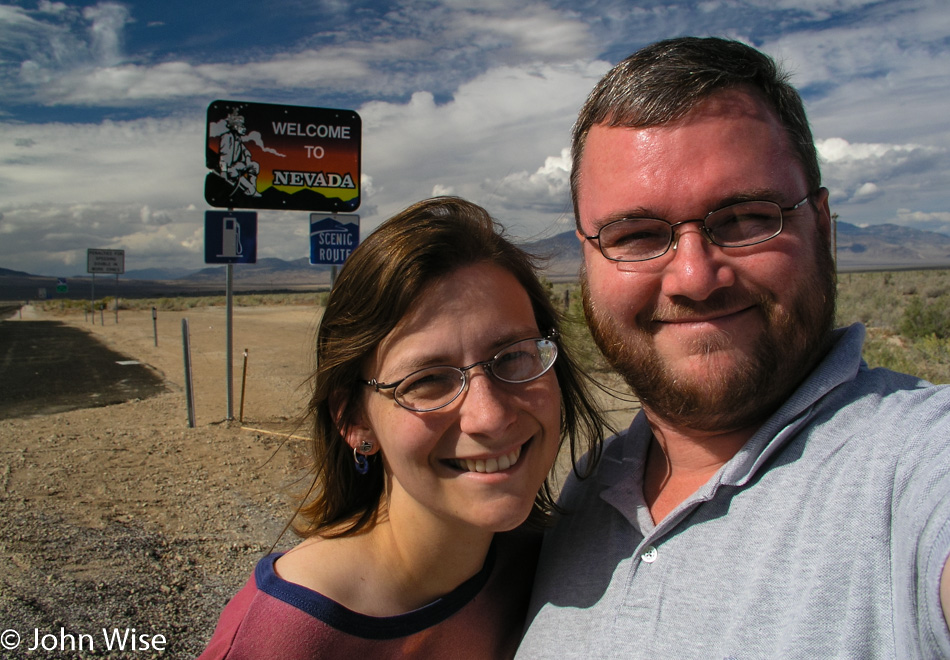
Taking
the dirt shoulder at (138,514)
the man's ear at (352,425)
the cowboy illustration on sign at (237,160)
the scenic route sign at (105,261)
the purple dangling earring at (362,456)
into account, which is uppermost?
the cowboy illustration on sign at (237,160)

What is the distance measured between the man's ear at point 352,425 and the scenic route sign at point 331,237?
534 centimetres

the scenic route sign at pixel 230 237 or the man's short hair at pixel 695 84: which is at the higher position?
the man's short hair at pixel 695 84

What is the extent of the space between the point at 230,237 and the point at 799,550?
304 inches

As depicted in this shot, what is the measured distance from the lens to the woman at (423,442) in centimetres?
152

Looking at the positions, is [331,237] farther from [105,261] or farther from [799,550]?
[105,261]

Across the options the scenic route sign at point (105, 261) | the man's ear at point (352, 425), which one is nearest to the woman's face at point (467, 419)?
the man's ear at point (352, 425)

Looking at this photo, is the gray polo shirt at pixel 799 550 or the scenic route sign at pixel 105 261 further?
the scenic route sign at pixel 105 261

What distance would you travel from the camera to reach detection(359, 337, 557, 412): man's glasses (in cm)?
156

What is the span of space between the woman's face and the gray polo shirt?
0.30 meters

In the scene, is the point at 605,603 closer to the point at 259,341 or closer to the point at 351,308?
the point at 351,308

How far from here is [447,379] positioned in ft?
5.17

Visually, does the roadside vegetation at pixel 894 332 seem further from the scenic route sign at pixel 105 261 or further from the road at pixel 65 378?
the scenic route sign at pixel 105 261

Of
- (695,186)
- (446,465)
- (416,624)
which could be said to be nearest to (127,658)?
(416,624)

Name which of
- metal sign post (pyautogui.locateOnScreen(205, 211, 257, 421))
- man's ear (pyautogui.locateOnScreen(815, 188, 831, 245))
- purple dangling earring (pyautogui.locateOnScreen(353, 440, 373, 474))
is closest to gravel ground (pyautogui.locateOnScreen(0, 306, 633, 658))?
purple dangling earring (pyautogui.locateOnScreen(353, 440, 373, 474))
